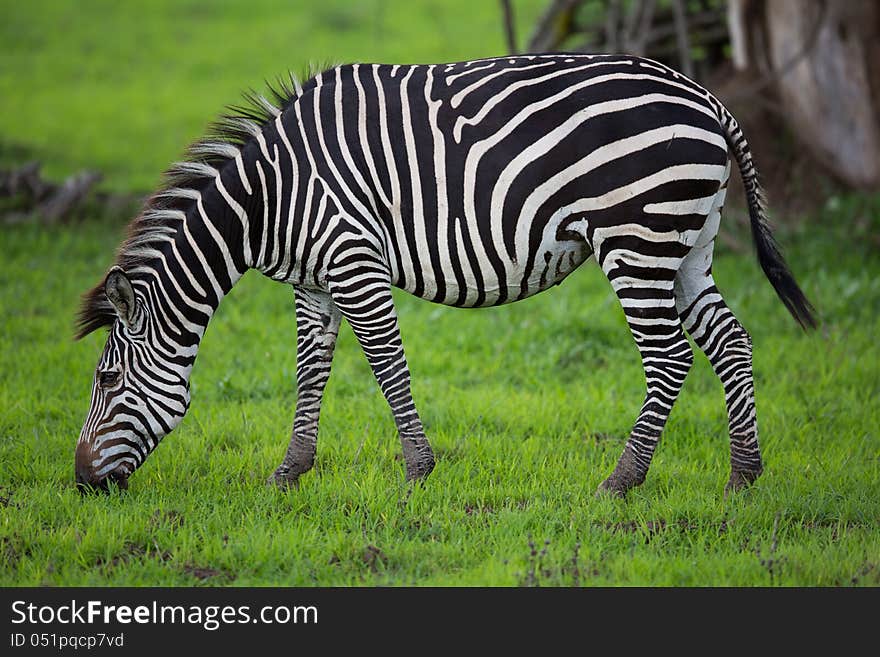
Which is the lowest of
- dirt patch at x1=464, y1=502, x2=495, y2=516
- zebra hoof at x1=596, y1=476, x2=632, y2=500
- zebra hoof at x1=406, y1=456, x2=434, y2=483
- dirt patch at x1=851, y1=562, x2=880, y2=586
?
dirt patch at x1=851, y1=562, x2=880, y2=586

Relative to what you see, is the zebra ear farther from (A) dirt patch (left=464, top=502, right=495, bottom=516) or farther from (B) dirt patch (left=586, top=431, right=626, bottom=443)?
(B) dirt patch (left=586, top=431, right=626, bottom=443)

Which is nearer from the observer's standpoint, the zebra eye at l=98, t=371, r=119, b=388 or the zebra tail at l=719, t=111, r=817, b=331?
the zebra eye at l=98, t=371, r=119, b=388

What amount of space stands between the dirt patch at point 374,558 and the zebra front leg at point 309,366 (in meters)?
1.22

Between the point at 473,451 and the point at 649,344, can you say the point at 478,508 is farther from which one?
the point at 649,344

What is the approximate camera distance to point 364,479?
21.5ft

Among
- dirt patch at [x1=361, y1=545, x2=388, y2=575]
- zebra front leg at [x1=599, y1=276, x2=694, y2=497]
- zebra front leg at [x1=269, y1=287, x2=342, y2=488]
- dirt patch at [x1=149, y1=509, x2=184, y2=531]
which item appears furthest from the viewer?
zebra front leg at [x1=269, y1=287, x2=342, y2=488]

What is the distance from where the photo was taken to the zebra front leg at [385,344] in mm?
6141

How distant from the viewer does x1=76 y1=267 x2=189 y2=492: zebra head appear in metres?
6.12

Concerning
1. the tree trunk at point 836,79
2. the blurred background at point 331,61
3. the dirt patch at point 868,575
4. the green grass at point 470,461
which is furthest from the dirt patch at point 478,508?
the tree trunk at point 836,79

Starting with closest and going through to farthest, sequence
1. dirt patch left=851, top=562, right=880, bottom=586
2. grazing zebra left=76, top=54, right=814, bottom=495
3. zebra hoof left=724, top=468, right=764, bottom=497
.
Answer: dirt patch left=851, top=562, right=880, bottom=586 < grazing zebra left=76, top=54, right=814, bottom=495 < zebra hoof left=724, top=468, right=764, bottom=497

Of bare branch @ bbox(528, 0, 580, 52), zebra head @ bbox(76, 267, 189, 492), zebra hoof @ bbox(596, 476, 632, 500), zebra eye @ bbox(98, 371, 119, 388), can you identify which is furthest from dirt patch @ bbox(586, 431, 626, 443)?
Result: bare branch @ bbox(528, 0, 580, 52)

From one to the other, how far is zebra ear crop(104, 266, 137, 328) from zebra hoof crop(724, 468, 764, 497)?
375 cm

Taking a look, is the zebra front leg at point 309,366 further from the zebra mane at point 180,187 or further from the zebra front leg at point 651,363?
the zebra front leg at point 651,363

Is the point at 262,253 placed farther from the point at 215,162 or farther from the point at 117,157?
the point at 117,157
